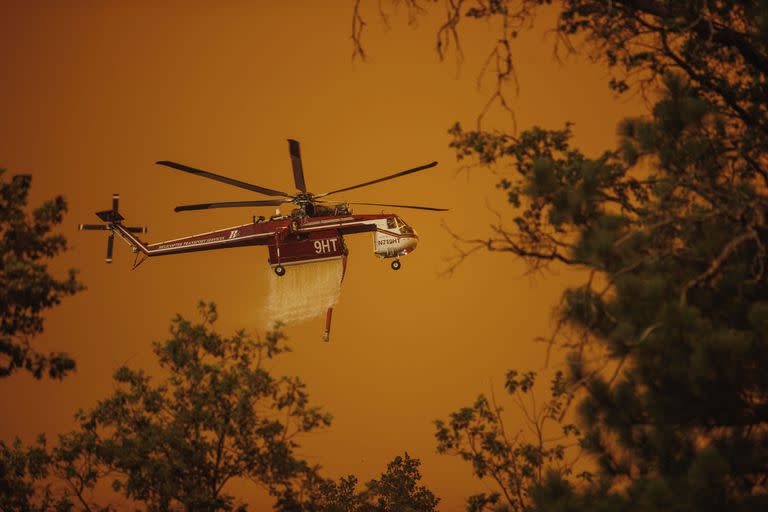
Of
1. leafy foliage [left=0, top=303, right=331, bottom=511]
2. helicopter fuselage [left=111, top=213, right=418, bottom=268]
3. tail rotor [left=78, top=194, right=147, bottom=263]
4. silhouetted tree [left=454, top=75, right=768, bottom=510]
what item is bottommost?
silhouetted tree [left=454, top=75, right=768, bottom=510]

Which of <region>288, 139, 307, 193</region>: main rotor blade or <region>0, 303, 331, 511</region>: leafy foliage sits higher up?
<region>288, 139, 307, 193</region>: main rotor blade

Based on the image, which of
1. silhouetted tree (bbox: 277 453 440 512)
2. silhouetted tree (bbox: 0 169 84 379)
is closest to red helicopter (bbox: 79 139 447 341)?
silhouetted tree (bbox: 277 453 440 512)

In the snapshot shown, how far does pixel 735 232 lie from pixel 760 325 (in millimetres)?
706

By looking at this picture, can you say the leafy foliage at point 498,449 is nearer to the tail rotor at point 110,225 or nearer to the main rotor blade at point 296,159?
the main rotor blade at point 296,159

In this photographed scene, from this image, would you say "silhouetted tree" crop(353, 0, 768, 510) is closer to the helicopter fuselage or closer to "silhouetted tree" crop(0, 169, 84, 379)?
"silhouetted tree" crop(0, 169, 84, 379)

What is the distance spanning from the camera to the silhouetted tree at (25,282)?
30.8ft

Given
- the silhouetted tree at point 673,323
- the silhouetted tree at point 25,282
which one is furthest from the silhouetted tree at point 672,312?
the silhouetted tree at point 25,282

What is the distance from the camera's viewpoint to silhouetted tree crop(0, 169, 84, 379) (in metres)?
9.38

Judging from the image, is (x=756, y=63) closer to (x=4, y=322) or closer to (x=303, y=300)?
(x=4, y=322)

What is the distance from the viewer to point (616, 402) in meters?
6.94

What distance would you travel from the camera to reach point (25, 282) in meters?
9.37

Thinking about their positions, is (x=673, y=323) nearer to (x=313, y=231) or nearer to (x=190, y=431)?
(x=190, y=431)

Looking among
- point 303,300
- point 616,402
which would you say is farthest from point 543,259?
point 303,300

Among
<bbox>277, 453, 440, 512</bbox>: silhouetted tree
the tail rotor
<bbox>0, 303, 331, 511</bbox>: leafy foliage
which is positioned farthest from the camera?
the tail rotor
